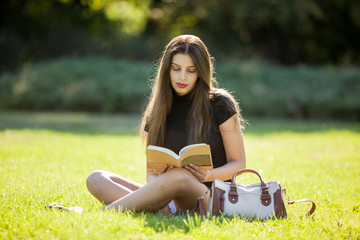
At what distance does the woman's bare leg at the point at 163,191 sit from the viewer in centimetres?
339

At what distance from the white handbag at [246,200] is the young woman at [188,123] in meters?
0.17

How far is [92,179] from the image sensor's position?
383 cm

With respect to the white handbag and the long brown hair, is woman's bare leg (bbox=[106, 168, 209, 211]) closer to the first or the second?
the white handbag

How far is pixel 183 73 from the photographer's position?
3.77 meters

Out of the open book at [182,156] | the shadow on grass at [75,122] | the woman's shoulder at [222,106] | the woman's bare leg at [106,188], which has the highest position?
the woman's shoulder at [222,106]

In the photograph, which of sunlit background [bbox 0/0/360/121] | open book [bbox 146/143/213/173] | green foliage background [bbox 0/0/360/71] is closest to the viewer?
open book [bbox 146/143/213/173]

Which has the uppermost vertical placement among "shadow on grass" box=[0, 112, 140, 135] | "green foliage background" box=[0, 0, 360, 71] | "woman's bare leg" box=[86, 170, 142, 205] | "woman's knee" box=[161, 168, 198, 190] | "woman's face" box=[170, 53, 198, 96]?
"green foliage background" box=[0, 0, 360, 71]

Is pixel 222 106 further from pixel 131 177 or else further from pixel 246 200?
pixel 131 177

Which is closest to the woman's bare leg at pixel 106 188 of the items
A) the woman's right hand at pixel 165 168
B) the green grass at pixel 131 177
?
the green grass at pixel 131 177

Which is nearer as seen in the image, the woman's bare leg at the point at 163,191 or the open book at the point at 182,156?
the open book at the point at 182,156

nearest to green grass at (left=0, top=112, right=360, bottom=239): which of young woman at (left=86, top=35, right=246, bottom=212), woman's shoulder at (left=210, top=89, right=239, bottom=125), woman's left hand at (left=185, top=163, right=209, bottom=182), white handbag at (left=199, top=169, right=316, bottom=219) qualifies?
white handbag at (left=199, top=169, right=316, bottom=219)

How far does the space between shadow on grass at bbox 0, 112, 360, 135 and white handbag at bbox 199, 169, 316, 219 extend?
7354 mm

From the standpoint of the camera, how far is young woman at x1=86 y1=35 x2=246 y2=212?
11.9ft

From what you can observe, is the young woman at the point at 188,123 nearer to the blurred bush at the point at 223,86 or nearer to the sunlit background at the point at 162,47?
the sunlit background at the point at 162,47
